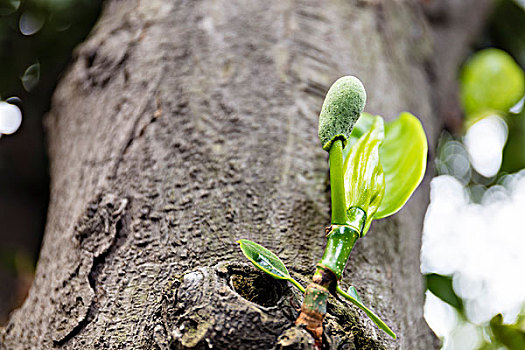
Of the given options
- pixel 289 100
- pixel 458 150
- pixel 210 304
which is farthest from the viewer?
pixel 458 150

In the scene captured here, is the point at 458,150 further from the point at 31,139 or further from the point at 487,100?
the point at 31,139

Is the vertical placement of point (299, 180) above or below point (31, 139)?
above

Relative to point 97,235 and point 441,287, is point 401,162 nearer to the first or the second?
point 97,235

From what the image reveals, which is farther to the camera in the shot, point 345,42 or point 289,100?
point 345,42

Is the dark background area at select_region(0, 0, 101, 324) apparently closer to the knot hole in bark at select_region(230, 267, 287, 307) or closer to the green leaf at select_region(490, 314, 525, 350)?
the knot hole in bark at select_region(230, 267, 287, 307)

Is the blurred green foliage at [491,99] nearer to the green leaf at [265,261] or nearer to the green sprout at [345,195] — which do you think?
the green sprout at [345,195]

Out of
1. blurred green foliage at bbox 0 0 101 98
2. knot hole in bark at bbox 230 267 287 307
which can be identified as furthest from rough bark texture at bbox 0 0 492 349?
blurred green foliage at bbox 0 0 101 98

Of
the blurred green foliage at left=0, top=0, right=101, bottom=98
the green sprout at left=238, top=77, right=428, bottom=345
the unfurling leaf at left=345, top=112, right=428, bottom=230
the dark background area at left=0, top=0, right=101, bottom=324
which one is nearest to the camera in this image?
the green sprout at left=238, top=77, right=428, bottom=345

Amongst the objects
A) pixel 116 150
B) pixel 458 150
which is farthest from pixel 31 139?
pixel 458 150
